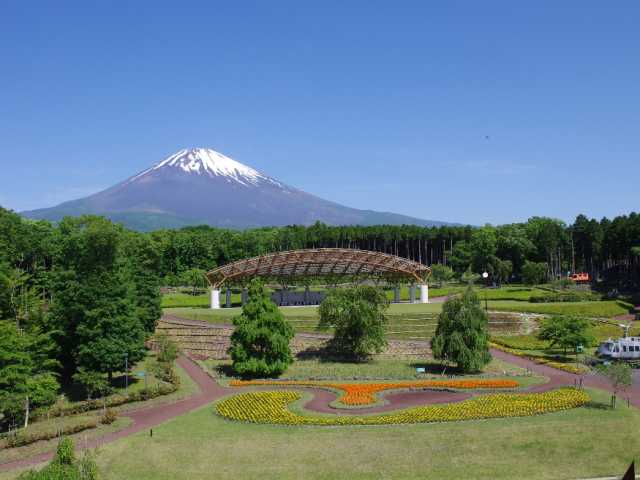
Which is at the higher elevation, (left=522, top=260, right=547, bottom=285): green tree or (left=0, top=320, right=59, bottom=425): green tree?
(left=522, top=260, right=547, bottom=285): green tree

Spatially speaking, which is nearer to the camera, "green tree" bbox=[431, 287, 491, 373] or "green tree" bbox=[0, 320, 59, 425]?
"green tree" bbox=[0, 320, 59, 425]

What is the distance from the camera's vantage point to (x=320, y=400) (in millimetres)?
44562

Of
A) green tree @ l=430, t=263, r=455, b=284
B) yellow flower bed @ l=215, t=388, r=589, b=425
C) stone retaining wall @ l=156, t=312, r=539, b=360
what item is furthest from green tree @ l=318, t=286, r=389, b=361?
green tree @ l=430, t=263, r=455, b=284

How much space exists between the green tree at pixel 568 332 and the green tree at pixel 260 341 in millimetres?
25797

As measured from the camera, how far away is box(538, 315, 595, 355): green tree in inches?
2263

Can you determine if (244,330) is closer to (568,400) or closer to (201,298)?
(568,400)

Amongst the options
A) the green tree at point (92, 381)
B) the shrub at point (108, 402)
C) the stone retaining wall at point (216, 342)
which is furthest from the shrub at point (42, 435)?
the stone retaining wall at point (216, 342)

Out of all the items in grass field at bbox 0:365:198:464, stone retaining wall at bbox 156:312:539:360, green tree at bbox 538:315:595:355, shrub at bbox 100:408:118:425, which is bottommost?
grass field at bbox 0:365:198:464

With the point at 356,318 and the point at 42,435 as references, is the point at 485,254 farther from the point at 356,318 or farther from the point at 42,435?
the point at 42,435

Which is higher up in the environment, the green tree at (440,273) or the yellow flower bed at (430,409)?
the green tree at (440,273)

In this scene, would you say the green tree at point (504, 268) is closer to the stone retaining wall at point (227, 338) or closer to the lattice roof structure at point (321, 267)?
the lattice roof structure at point (321, 267)

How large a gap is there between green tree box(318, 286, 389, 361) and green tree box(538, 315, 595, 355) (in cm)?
1621

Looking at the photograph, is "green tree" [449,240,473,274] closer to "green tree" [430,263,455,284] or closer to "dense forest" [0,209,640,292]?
"dense forest" [0,209,640,292]

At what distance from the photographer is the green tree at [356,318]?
58.0m
